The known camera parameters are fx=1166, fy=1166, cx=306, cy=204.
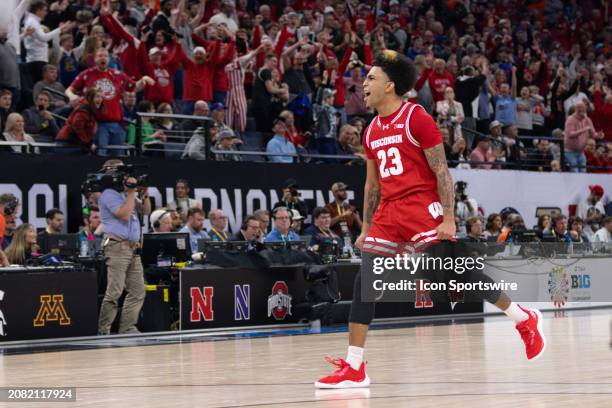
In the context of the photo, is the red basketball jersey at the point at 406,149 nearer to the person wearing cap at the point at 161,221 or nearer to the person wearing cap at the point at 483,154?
the person wearing cap at the point at 161,221

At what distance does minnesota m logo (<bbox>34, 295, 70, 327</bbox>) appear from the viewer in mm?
13500

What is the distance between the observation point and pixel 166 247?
15281 millimetres

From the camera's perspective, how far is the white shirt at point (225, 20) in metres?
20.9

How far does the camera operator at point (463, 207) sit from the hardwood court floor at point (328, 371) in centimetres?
593

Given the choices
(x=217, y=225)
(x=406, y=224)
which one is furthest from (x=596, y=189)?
(x=406, y=224)

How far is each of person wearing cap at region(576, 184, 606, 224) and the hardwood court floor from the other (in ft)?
33.1

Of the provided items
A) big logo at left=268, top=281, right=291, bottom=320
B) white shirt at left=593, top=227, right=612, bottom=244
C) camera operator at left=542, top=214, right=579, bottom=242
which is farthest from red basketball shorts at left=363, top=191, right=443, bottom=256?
white shirt at left=593, top=227, right=612, bottom=244

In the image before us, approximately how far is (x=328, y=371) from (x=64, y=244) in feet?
19.1

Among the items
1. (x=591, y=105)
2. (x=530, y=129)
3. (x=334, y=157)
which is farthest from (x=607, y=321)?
(x=591, y=105)

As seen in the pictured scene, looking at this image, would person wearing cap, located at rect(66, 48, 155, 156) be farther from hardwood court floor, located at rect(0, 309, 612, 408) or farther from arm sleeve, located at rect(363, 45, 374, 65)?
arm sleeve, located at rect(363, 45, 374, 65)

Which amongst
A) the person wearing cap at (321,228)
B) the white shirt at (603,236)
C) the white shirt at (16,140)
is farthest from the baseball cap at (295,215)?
the white shirt at (603,236)

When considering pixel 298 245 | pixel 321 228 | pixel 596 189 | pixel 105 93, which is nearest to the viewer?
pixel 298 245

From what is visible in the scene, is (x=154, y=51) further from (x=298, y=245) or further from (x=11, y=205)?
(x=11, y=205)

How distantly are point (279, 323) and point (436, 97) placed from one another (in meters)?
9.14
